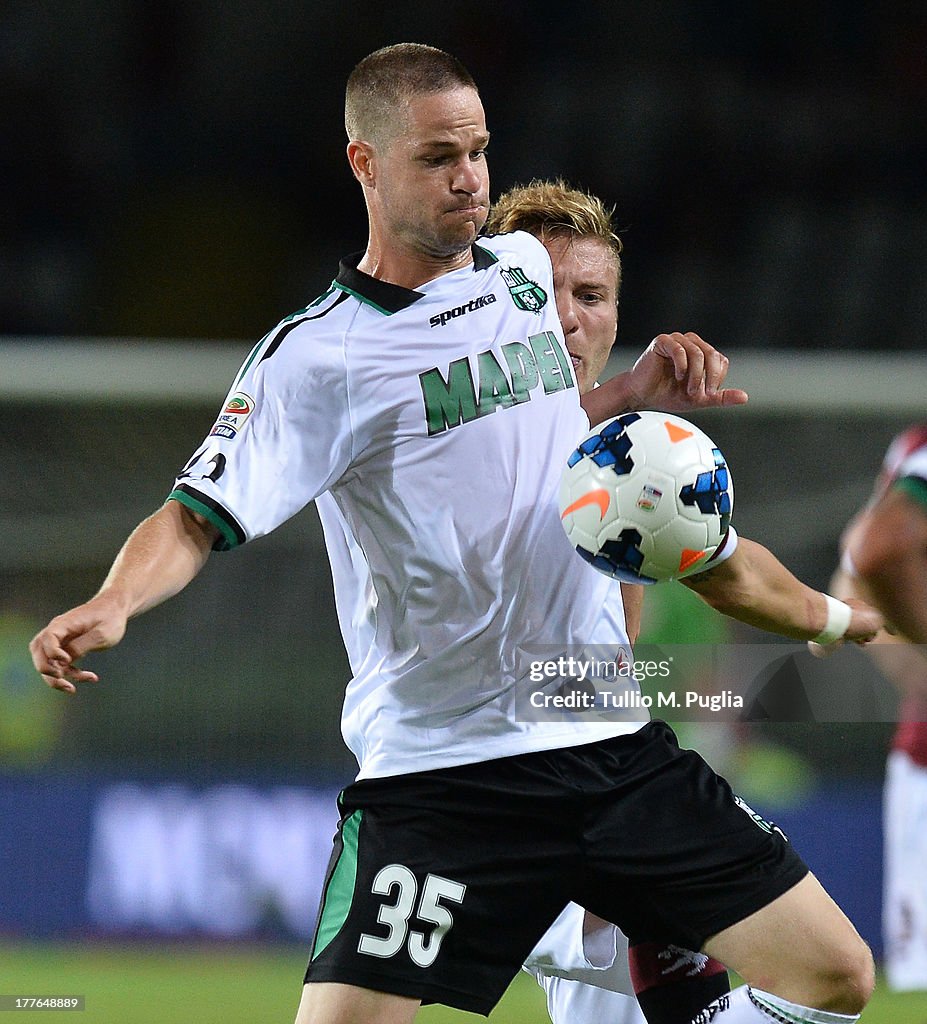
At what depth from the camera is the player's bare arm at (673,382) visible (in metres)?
3.29

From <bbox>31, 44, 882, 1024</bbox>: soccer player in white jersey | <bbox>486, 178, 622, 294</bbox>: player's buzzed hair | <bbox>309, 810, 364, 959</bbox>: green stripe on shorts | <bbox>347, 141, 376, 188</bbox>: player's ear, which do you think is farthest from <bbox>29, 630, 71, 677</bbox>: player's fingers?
<bbox>486, 178, 622, 294</bbox>: player's buzzed hair

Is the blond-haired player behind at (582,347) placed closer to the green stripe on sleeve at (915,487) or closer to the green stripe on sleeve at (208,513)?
the green stripe on sleeve at (915,487)

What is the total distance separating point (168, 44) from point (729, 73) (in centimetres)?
416

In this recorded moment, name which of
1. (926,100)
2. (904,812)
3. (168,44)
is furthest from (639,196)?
(904,812)

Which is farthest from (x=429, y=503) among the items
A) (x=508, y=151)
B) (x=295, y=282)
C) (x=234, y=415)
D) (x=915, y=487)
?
(x=508, y=151)

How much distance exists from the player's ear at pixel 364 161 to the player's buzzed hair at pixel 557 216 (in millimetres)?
549

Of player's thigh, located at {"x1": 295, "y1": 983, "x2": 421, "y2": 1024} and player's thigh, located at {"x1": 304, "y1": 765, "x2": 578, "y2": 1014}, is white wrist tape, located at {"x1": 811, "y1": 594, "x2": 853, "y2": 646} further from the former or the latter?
player's thigh, located at {"x1": 295, "y1": 983, "x2": 421, "y2": 1024}

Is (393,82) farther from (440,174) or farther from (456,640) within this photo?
(456,640)

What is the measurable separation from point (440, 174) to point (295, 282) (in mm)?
7328

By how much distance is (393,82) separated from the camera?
324cm

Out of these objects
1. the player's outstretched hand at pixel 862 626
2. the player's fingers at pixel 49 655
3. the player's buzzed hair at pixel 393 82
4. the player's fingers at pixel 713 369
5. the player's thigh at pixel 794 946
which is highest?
the player's buzzed hair at pixel 393 82

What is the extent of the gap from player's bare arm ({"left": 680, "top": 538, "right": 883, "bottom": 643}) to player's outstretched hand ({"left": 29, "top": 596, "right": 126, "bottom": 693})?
1.12 metres

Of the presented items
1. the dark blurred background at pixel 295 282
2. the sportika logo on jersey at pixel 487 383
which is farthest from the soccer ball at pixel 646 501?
the dark blurred background at pixel 295 282

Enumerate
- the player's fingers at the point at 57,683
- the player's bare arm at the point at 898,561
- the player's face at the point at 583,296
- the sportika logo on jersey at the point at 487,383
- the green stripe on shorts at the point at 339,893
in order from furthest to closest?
the player's face at the point at 583,296
the player's bare arm at the point at 898,561
the sportika logo on jersey at the point at 487,383
the green stripe on shorts at the point at 339,893
the player's fingers at the point at 57,683
